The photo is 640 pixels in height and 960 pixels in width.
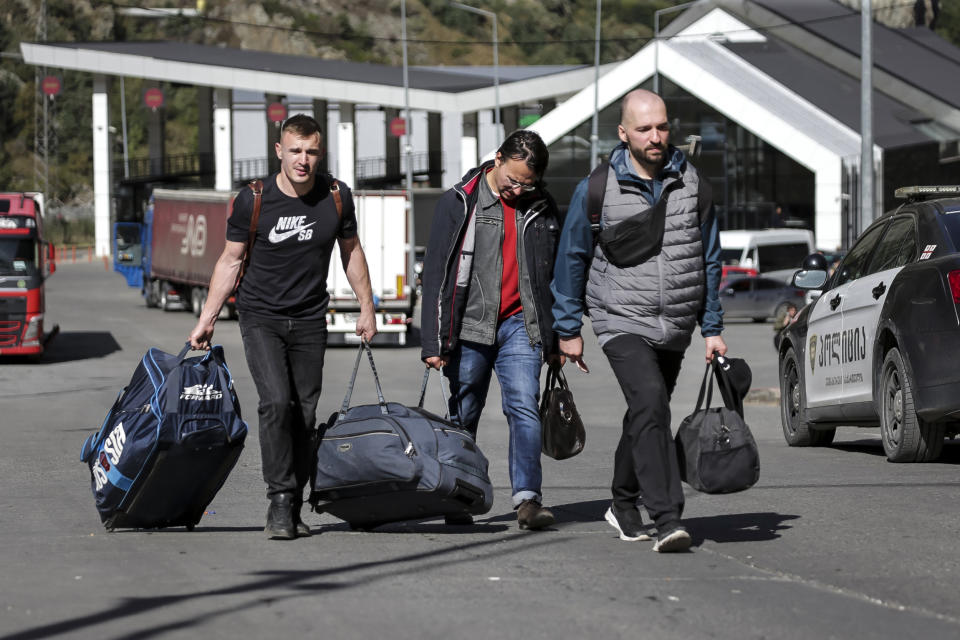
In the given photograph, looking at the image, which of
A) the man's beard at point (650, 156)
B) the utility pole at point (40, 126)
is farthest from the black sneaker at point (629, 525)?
the utility pole at point (40, 126)

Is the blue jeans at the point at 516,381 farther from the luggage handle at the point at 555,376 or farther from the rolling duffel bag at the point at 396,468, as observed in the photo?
the rolling duffel bag at the point at 396,468

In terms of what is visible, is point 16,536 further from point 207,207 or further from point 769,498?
point 207,207

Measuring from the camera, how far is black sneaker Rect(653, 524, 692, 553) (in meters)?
6.62

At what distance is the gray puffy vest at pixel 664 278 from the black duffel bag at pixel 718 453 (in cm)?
25

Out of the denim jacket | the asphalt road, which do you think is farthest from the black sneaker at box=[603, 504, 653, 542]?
the denim jacket

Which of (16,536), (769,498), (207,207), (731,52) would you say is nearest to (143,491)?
(16,536)

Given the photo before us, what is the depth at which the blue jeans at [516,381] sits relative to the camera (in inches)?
295

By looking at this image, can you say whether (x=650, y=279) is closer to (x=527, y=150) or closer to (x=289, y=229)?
(x=527, y=150)

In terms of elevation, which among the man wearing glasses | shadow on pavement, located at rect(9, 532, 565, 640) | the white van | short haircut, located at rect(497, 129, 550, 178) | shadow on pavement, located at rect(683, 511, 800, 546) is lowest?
shadow on pavement, located at rect(683, 511, 800, 546)

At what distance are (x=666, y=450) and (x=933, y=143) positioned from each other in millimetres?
57129

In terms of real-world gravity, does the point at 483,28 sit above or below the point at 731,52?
above

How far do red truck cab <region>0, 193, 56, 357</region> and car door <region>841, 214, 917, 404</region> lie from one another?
18.1 meters

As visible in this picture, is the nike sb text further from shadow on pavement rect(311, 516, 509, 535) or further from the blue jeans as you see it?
shadow on pavement rect(311, 516, 509, 535)

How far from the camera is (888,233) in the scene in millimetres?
11281
